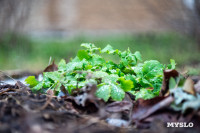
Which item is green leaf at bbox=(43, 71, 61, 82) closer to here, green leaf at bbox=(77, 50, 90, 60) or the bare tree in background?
green leaf at bbox=(77, 50, 90, 60)

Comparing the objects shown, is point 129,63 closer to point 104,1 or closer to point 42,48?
point 42,48

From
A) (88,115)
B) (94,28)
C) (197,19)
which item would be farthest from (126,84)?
(94,28)

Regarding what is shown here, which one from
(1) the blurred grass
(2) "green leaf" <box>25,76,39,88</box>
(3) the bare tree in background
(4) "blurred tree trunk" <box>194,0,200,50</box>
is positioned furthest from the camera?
(3) the bare tree in background

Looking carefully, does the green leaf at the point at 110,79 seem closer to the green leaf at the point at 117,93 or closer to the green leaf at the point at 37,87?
the green leaf at the point at 117,93

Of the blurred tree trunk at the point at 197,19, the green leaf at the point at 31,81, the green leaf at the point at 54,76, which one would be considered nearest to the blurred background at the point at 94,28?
the blurred tree trunk at the point at 197,19

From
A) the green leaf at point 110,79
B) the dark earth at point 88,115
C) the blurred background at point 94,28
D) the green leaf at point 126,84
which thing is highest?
the blurred background at point 94,28

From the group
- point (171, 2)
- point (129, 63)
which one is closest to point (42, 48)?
point (171, 2)

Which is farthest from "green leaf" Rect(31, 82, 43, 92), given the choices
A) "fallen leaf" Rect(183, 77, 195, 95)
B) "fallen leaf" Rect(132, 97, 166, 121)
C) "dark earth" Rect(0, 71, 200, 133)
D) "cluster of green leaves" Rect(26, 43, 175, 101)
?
"fallen leaf" Rect(183, 77, 195, 95)

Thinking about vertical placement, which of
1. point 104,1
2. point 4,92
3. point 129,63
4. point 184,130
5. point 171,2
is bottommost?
point 184,130
